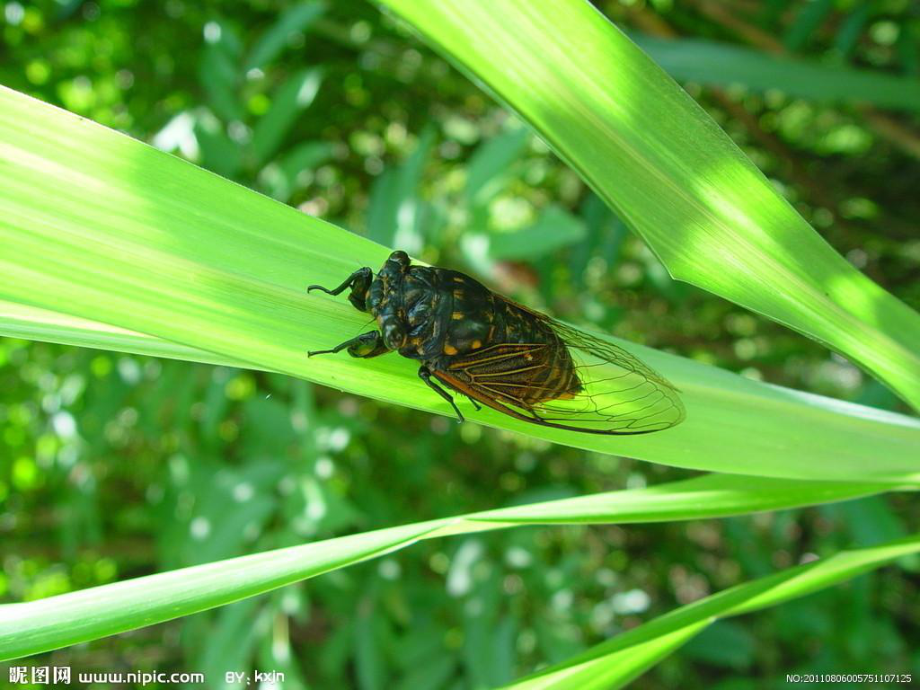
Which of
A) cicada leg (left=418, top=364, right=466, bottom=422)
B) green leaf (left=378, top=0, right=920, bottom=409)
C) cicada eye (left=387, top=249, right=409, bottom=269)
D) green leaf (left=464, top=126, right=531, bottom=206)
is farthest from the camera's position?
green leaf (left=464, top=126, right=531, bottom=206)

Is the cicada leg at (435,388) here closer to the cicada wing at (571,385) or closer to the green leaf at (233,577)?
the cicada wing at (571,385)

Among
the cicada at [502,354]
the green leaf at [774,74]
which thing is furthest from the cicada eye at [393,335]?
the green leaf at [774,74]

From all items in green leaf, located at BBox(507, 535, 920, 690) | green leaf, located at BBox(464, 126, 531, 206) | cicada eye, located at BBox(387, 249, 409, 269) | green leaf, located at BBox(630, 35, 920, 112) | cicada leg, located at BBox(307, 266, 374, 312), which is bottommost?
green leaf, located at BBox(507, 535, 920, 690)

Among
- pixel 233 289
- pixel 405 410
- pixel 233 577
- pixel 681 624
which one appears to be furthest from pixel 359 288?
pixel 405 410

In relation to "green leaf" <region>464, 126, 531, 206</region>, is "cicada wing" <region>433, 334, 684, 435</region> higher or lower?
lower

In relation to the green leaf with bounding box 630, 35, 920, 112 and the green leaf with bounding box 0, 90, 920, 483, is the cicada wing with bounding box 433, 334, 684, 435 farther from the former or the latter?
the green leaf with bounding box 630, 35, 920, 112

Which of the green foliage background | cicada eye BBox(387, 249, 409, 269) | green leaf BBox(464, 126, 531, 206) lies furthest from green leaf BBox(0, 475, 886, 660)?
green leaf BBox(464, 126, 531, 206)

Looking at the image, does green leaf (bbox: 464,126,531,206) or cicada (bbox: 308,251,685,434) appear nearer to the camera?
cicada (bbox: 308,251,685,434)
